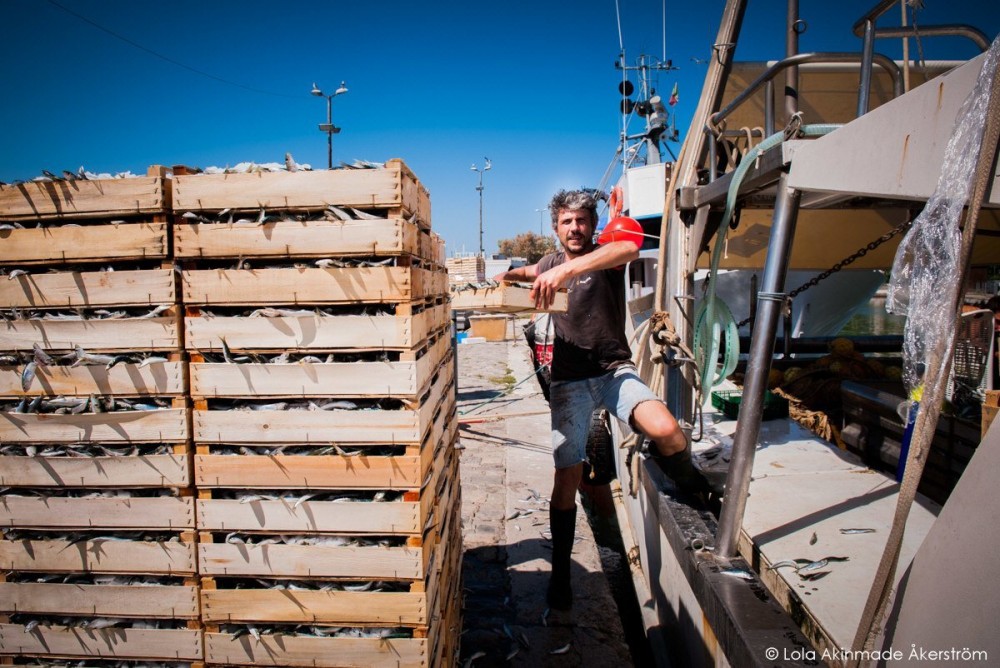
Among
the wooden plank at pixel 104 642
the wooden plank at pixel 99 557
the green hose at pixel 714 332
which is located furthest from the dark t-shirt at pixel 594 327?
the wooden plank at pixel 104 642

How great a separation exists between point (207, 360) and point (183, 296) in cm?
29

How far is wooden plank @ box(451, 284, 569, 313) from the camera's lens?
9.88 feet

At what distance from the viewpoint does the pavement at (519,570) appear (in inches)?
142

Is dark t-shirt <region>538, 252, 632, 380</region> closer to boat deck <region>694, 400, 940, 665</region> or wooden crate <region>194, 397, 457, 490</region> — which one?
boat deck <region>694, 400, 940, 665</region>

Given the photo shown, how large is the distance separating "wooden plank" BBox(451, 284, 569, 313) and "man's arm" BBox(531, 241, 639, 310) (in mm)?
61

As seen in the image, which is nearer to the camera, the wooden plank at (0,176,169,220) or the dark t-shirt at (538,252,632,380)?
the wooden plank at (0,176,169,220)

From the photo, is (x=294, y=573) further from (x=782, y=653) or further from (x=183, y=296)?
(x=782, y=653)

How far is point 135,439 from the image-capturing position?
7.80 ft

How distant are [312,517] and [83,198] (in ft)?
5.59

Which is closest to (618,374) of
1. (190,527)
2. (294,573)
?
(294,573)

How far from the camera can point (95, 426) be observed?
7.84 feet

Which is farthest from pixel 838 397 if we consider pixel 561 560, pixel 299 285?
pixel 299 285

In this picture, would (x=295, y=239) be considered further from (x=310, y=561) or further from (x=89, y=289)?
(x=310, y=561)

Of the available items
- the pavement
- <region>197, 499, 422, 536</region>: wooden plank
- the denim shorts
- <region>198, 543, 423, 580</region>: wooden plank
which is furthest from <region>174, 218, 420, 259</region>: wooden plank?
the pavement
